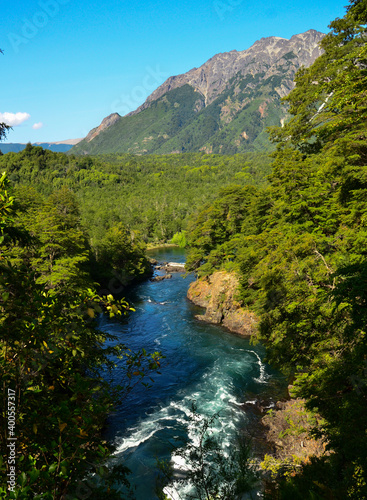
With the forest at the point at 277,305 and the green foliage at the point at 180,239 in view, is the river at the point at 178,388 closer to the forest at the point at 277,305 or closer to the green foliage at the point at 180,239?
the forest at the point at 277,305

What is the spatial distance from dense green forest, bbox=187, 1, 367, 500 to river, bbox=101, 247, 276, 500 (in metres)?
4.26

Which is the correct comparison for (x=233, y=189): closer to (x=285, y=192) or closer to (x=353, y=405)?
(x=285, y=192)

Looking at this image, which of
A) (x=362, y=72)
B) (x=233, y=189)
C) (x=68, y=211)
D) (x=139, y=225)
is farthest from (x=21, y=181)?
(x=362, y=72)

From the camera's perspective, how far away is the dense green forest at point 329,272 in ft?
24.0

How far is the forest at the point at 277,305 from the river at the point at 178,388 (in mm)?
1931

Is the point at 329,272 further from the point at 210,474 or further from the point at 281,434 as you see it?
the point at 210,474

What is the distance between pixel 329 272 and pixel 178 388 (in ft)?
46.2

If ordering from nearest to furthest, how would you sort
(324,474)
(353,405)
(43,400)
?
(43,400) < (353,405) < (324,474)

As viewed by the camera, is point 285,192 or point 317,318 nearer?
point 317,318

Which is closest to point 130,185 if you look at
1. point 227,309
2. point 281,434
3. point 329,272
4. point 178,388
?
point 227,309

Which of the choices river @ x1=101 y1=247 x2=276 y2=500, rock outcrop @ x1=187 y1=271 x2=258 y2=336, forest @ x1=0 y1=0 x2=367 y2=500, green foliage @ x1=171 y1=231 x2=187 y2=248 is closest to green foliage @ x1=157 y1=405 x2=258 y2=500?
forest @ x1=0 y1=0 x2=367 y2=500

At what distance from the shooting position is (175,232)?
10762 centimetres

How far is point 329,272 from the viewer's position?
12250mm

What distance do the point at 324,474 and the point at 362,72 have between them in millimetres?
11792
